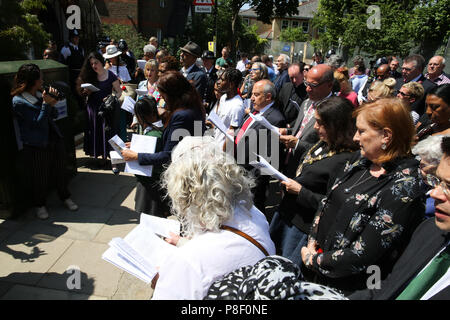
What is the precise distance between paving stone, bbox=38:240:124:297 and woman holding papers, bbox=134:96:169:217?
0.78 m

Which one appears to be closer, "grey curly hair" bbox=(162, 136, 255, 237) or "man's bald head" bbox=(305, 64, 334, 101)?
"grey curly hair" bbox=(162, 136, 255, 237)

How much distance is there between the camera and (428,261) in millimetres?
1413

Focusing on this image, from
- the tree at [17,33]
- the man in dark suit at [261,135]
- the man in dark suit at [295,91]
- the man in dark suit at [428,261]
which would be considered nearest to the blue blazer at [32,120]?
the tree at [17,33]

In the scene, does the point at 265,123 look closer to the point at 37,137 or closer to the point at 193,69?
the point at 37,137

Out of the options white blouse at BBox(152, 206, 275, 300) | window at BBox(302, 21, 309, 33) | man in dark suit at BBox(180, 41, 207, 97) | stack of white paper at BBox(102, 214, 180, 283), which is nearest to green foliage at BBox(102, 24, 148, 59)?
man in dark suit at BBox(180, 41, 207, 97)

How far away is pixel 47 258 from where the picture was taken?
330 centimetres

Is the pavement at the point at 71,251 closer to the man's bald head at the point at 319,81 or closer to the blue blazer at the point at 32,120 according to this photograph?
the blue blazer at the point at 32,120

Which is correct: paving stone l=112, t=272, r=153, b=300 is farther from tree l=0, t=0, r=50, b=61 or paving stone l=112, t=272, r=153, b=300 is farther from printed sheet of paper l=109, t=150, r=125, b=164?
tree l=0, t=0, r=50, b=61

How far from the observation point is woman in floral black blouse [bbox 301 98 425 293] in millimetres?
1578

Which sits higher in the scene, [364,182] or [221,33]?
[221,33]

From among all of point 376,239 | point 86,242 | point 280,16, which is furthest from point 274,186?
point 280,16

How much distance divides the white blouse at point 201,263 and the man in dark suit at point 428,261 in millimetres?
690
